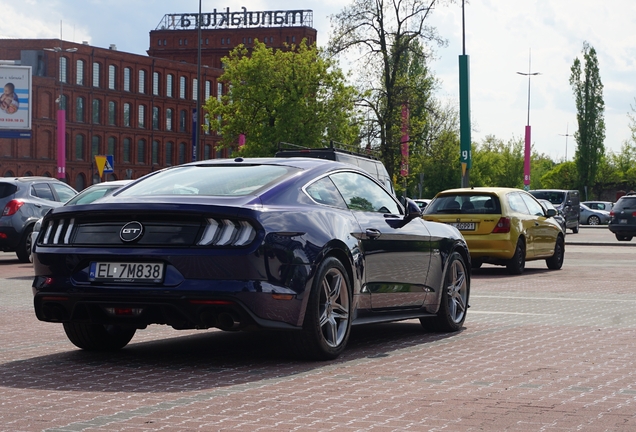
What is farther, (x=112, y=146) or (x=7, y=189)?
(x=112, y=146)

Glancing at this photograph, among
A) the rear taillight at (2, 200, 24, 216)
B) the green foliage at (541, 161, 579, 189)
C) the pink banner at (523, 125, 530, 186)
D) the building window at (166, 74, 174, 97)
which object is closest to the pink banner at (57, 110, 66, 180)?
the pink banner at (523, 125, 530, 186)

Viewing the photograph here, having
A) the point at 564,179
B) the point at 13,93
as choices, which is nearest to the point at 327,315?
the point at 13,93

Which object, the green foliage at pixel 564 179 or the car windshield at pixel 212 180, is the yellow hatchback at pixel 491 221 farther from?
the green foliage at pixel 564 179

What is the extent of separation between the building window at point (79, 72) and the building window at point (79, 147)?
16.3ft

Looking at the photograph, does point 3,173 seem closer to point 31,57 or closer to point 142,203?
point 31,57

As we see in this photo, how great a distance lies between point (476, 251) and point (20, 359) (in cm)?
1315

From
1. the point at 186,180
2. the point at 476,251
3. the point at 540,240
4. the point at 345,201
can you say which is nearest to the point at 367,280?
the point at 345,201

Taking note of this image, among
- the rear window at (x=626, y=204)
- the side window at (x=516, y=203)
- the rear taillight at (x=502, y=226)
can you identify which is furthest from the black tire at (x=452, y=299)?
the rear window at (x=626, y=204)

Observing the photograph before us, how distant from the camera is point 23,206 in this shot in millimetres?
22469

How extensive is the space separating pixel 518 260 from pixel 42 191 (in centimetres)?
964

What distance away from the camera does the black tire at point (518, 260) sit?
2031cm

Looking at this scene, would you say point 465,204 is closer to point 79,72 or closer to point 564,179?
point 79,72

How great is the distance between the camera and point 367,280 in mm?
8656

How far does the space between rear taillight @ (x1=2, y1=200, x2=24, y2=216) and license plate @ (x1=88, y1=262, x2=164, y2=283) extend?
15.4 m
